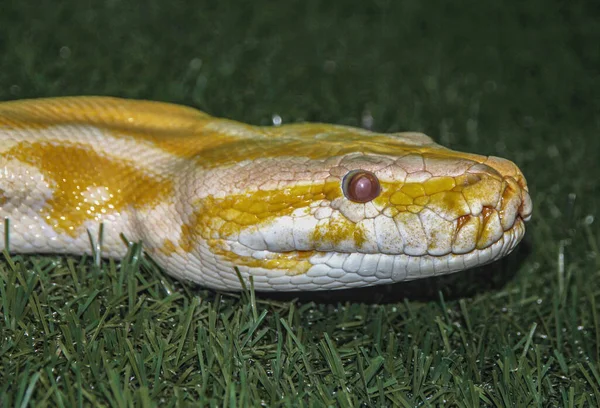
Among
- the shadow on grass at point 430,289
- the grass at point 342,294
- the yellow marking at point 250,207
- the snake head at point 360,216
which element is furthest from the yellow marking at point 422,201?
the shadow on grass at point 430,289

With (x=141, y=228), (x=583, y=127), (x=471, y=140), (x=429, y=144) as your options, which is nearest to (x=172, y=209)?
(x=141, y=228)

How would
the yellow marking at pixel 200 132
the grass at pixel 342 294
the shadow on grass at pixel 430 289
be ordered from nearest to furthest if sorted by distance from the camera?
the grass at pixel 342 294
the yellow marking at pixel 200 132
the shadow on grass at pixel 430 289

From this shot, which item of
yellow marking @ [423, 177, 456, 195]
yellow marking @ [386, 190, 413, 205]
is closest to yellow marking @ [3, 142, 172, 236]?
yellow marking @ [386, 190, 413, 205]

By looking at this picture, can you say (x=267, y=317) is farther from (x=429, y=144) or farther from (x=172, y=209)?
(x=429, y=144)

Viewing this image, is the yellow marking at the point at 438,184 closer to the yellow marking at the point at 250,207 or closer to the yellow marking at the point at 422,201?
the yellow marking at the point at 422,201

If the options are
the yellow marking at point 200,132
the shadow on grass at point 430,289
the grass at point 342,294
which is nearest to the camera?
the grass at point 342,294

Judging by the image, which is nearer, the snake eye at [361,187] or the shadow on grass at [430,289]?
the snake eye at [361,187]

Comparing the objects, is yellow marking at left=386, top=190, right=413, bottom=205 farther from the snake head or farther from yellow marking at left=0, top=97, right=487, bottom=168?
yellow marking at left=0, top=97, right=487, bottom=168

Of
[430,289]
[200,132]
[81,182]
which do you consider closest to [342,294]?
[430,289]
